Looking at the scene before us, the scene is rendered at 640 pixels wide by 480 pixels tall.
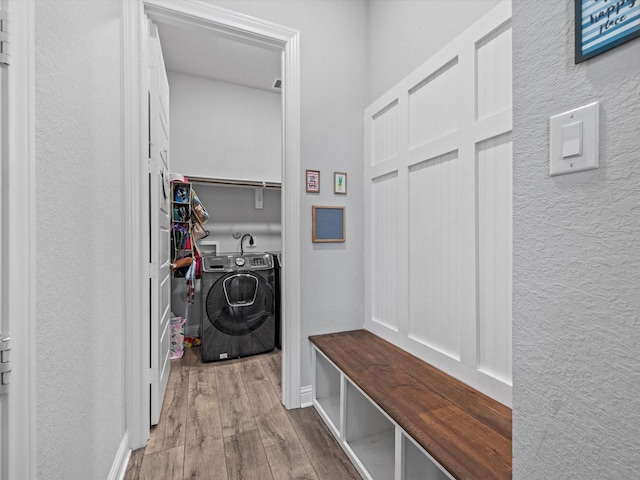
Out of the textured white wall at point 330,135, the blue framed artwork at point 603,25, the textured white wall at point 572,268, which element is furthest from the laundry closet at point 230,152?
the blue framed artwork at point 603,25

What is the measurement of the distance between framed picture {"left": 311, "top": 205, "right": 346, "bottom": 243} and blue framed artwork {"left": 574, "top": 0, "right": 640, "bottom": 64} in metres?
1.56

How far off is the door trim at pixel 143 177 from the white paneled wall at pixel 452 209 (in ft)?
1.86

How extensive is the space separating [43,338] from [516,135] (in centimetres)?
124

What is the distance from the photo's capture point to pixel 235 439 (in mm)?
1662

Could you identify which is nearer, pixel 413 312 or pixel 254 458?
pixel 254 458

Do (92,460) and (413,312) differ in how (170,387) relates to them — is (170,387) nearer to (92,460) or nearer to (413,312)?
(92,460)

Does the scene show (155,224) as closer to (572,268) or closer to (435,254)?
(435,254)

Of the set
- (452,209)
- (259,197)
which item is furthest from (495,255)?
(259,197)

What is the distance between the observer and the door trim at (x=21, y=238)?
2.16 ft

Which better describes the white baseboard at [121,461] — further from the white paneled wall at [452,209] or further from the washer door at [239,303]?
the white paneled wall at [452,209]

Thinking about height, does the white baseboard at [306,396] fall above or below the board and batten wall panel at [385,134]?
below

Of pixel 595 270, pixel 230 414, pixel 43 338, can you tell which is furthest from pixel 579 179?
pixel 230 414

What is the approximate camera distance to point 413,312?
1.71 metres

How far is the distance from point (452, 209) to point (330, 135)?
3.29 feet
